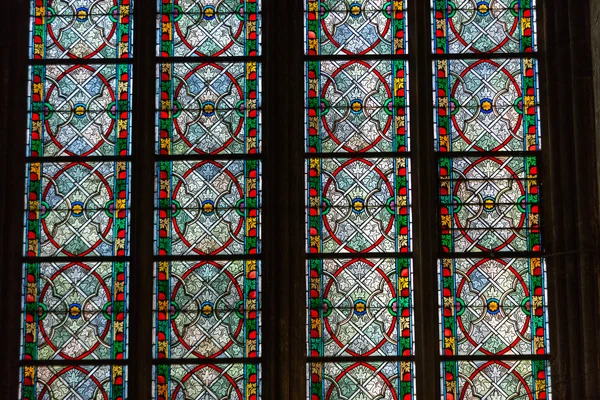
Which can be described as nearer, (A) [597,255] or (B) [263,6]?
(A) [597,255]

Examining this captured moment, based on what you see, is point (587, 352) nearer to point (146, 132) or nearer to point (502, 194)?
point (502, 194)

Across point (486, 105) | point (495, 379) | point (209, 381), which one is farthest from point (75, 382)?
point (486, 105)

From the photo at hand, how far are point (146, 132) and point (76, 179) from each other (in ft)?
1.84

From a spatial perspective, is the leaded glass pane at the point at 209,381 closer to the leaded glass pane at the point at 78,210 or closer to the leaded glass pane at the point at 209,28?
the leaded glass pane at the point at 78,210

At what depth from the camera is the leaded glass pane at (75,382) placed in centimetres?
661

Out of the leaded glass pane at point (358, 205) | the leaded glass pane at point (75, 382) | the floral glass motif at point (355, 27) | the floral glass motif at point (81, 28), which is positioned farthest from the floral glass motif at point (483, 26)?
the leaded glass pane at point (75, 382)

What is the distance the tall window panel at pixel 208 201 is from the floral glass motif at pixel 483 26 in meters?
1.26

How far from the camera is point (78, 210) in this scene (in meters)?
6.83

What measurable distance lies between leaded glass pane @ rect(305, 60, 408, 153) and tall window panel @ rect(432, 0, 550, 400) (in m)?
0.27

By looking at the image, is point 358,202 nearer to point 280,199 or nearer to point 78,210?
point 280,199

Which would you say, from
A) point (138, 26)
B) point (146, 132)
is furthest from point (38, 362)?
point (138, 26)

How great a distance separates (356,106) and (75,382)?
2.57 meters

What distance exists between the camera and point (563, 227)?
21.8ft

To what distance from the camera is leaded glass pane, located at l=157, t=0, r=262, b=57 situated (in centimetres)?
706
